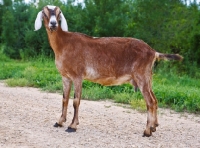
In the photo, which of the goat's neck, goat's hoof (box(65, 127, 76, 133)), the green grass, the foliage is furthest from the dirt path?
the foliage

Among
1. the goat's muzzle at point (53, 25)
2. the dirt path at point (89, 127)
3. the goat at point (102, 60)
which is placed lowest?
the dirt path at point (89, 127)

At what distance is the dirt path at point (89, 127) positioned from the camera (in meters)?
6.83

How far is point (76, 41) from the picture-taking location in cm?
764

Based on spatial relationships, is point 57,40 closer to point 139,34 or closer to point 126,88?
point 126,88

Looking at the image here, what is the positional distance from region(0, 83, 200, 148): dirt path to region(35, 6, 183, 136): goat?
316 mm

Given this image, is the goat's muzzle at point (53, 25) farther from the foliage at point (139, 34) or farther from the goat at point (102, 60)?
the foliage at point (139, 34)

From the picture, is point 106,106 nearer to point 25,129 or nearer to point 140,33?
point 25,129

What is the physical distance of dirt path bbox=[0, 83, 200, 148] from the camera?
269 inches

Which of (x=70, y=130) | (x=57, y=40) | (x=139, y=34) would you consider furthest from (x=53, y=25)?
(x=139, y=34)

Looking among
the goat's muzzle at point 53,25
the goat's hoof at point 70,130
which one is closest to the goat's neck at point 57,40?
the goat's muzzle at point 53,25

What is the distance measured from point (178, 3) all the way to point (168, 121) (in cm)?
720

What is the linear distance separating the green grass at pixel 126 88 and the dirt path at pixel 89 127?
0.43 metres

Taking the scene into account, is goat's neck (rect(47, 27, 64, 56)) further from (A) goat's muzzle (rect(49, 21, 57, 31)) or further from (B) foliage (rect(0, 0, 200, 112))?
(B) foliage (rect(0, 0, 200, 112))

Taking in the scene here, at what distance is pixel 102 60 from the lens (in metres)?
7.58
